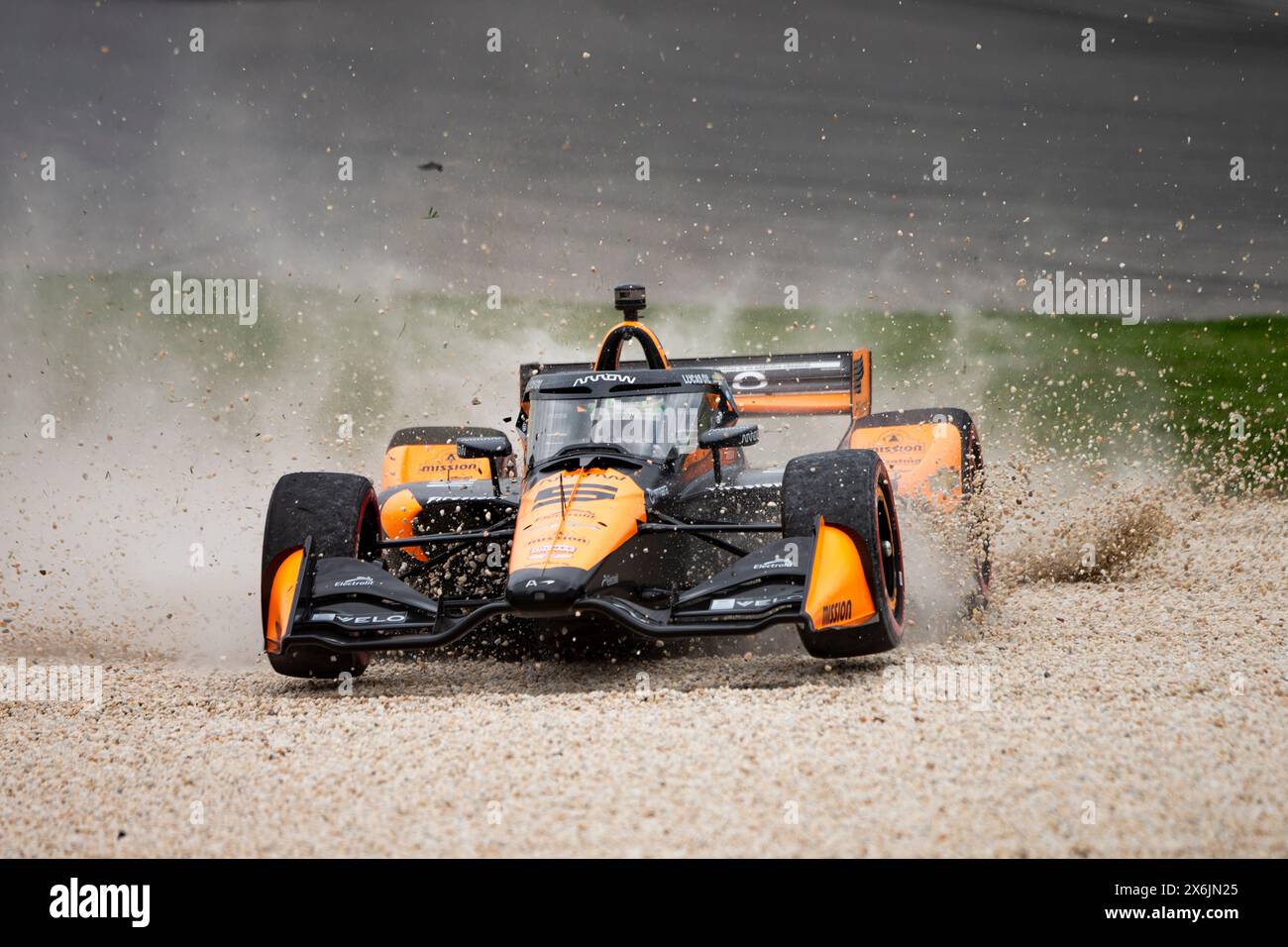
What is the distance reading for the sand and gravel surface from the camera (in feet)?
9.71

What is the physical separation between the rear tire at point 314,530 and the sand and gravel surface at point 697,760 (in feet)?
0.58

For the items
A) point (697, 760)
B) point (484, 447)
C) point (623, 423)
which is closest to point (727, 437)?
point (623, 423)

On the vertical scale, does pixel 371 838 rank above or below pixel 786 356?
below

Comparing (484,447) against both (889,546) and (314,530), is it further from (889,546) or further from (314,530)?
(889,546)

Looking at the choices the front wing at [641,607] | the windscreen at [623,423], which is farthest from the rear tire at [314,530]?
the windscreen at [623,423]

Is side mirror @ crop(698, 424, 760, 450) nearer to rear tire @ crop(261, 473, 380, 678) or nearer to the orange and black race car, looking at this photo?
the orange and black race car

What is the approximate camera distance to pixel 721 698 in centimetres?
439

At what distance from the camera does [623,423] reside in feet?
20.1

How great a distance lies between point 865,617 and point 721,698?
88 centimetres

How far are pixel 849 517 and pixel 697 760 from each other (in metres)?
1.80

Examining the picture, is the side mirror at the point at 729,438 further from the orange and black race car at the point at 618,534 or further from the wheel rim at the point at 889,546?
the wheel rim at the point at 889,546

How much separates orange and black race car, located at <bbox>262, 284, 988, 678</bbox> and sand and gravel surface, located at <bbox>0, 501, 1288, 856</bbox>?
1.07 feet

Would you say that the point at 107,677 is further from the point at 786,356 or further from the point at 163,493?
the point at 163,493
